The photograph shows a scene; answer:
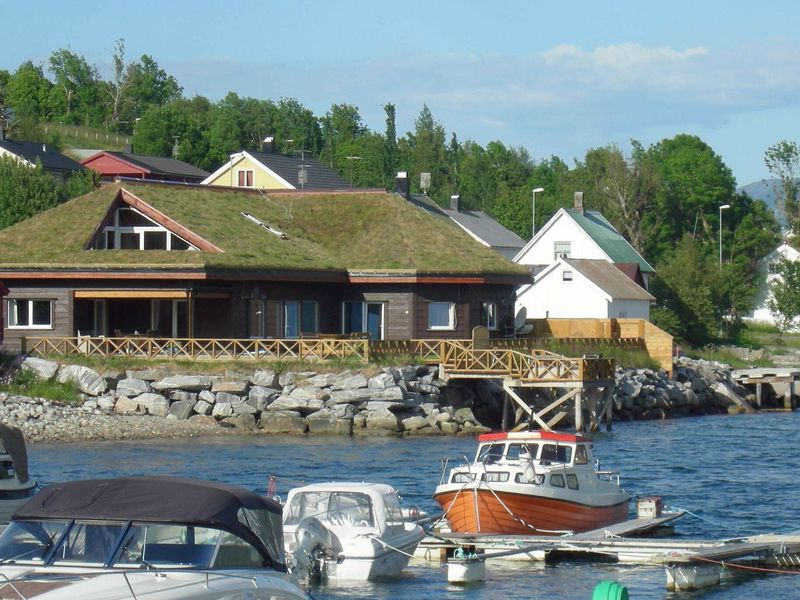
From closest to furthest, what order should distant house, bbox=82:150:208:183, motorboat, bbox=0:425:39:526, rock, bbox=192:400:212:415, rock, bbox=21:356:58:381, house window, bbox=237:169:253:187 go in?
motorboat, bbox=0:425:39:526 → rock, bbox=192:400:212:415 → rock, bbox=21:356:58:381 → house window, bbox=237:169:253:187 → distant house, bbox=82:150:208:183

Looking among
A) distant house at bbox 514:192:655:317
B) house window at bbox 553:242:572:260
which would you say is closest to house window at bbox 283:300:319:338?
distant house at bbox 514:192:655:317

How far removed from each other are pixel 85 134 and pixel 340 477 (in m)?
112

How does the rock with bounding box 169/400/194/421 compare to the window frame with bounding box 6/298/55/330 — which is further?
the window frame with bounding box 6/298/55/330

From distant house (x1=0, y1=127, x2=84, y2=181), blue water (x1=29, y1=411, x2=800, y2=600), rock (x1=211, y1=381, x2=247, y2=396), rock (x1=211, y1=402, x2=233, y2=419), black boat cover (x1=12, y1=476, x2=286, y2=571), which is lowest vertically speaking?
blue water (x1=29, y1=411, x2=800, y2=600)

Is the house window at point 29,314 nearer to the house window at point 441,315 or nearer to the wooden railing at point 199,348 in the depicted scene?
the wooden railing at point 199,348

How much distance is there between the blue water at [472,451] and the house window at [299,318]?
9.01m

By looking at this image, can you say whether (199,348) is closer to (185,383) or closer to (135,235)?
(185,383)

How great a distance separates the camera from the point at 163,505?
13648 millimetres

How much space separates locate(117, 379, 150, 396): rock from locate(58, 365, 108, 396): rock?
0.45 metres

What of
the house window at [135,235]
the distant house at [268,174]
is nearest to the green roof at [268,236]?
the house window at [135,235]

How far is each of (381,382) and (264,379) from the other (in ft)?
11.2

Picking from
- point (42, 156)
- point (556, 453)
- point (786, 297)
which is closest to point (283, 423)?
point (556, 453)

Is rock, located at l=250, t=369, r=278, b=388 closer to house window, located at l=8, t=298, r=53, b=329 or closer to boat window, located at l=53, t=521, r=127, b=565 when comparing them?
house window, located at l=8, t=298, r=53, b=329

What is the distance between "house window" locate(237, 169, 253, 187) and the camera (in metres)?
77.9
